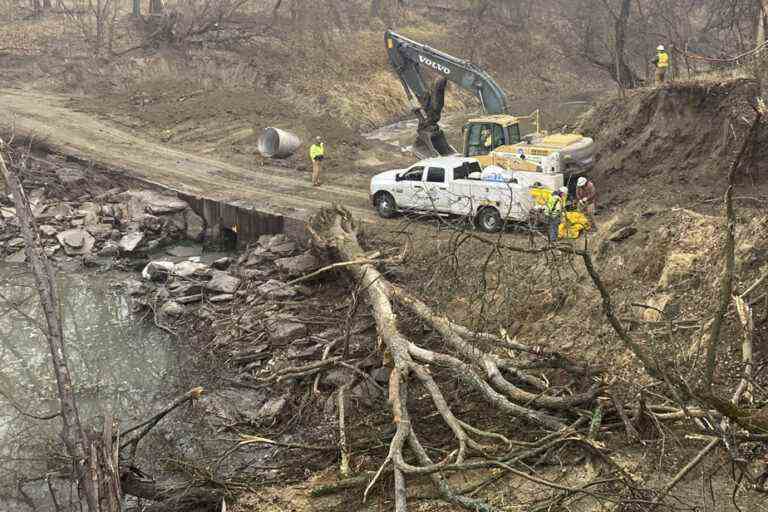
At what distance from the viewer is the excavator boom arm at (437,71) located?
20.8 m

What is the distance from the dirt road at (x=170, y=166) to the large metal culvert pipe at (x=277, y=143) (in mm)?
882

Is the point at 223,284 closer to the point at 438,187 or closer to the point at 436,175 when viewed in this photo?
the point at 438,187

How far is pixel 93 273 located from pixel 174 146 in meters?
7.46

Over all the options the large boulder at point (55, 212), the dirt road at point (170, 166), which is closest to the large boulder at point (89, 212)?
the large boulder at point (55, 212)

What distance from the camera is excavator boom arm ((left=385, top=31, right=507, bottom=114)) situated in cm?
2080

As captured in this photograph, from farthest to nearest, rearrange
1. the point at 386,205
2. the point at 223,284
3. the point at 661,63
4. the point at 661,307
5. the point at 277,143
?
the point at 277,143 < the point at 661,63 < the point at 386,205 < the point at 223,284 < the point at 661,307

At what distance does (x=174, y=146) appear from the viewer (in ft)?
79.0

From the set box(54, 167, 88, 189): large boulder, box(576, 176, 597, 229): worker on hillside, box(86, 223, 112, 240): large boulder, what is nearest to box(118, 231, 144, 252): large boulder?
box(86, 223, 112, 240): large boulder

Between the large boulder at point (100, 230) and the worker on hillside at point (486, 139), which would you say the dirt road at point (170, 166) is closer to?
the large boulder at point (100, 230)

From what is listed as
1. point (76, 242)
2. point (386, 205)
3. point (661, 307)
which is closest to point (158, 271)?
point (76, 242)

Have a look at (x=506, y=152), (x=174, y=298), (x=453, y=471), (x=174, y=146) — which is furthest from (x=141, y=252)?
(x=453, y=471)

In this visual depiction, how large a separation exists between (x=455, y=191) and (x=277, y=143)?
804 cm

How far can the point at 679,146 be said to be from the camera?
16875 mm

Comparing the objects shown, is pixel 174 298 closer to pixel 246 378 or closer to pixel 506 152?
pixel 246 378
